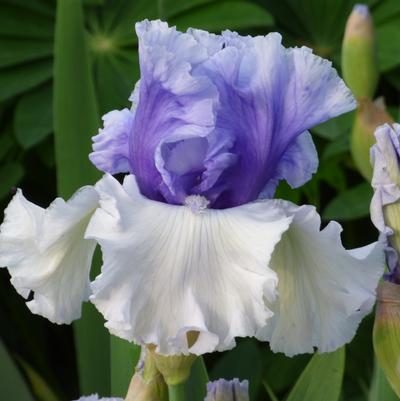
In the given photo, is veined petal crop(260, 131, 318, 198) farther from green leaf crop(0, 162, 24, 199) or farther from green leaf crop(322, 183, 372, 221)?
green leaf crop(0, 162, 24, 199)

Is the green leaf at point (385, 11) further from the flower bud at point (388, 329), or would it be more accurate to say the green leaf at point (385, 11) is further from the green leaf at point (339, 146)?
the flower bud at point (388, 329)

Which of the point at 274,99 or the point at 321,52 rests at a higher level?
the point at 321,52

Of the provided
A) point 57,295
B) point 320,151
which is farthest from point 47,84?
point 57,295

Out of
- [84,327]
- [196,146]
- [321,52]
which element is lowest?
[84,327]

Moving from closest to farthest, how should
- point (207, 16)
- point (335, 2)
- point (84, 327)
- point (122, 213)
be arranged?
point (122, 213)
point (84, 327)
point (207, 16)
point (335, 2)

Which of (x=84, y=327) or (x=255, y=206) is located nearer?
(x=255, y=206)

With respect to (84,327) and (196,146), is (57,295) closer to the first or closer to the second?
(196,146)

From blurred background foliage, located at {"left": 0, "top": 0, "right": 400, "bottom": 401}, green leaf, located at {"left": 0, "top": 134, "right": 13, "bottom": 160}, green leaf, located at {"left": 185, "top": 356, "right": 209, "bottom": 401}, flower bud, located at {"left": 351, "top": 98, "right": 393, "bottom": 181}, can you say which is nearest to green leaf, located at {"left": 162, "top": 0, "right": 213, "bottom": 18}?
blurred background foliage, located at {"left": 0, "top": 0, "right": 400, "bottom": 401}

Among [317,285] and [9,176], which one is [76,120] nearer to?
[9,176]
